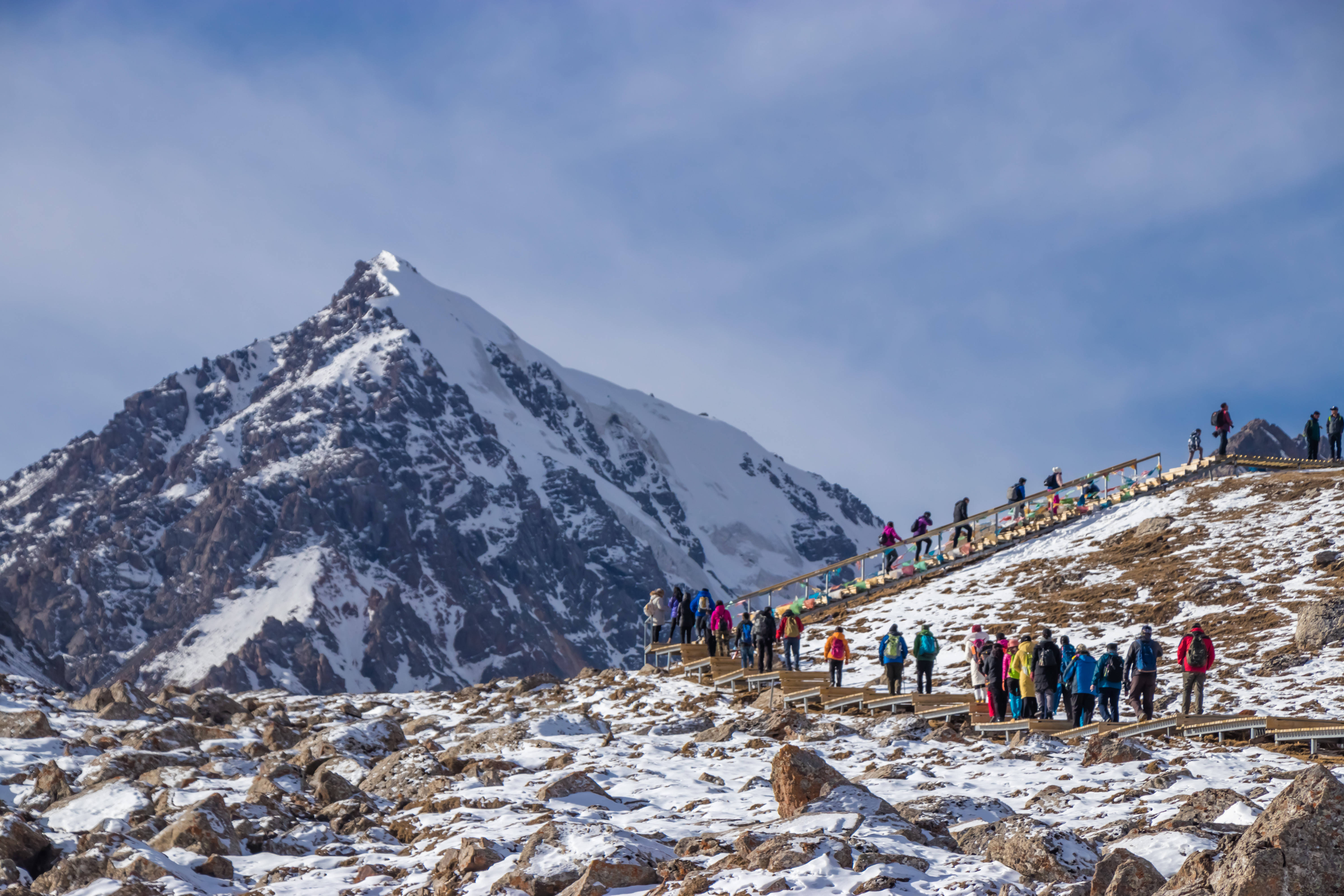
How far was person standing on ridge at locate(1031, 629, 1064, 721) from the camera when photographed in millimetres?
18750

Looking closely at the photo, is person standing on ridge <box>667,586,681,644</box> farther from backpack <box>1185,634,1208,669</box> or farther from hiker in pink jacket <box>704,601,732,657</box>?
backpack <box>1185,634,1208,669</box>

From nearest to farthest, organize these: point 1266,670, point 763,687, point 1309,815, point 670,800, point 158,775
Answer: point 1309,815 → point 670,800 → point 158,775 → point 1266,670 → point 763,687

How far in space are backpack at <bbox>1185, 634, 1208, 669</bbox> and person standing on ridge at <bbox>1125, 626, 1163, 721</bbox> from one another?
49cm

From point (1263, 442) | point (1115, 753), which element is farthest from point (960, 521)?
point (1263, 442)

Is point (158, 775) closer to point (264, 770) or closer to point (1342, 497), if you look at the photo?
point (264, 770)

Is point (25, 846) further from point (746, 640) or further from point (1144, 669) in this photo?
point (746, 640)

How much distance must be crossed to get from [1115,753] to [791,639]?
11.4 m

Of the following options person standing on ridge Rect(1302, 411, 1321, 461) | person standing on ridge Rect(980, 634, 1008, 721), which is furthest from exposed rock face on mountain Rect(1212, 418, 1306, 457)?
person standing on ridge Rect(980, 634, 1008, 721)

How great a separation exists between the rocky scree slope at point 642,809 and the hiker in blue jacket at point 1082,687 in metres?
1.65

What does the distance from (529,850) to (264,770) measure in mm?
6838

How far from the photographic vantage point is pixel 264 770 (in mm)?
16109

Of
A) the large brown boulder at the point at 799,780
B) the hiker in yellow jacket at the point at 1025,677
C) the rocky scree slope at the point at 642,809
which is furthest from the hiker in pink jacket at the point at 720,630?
the large brown boulder at the point at 799,780

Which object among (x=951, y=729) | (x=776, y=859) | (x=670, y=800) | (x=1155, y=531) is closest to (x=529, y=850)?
(x=776, y=859)

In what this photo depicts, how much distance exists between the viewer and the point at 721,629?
28.3 metres
